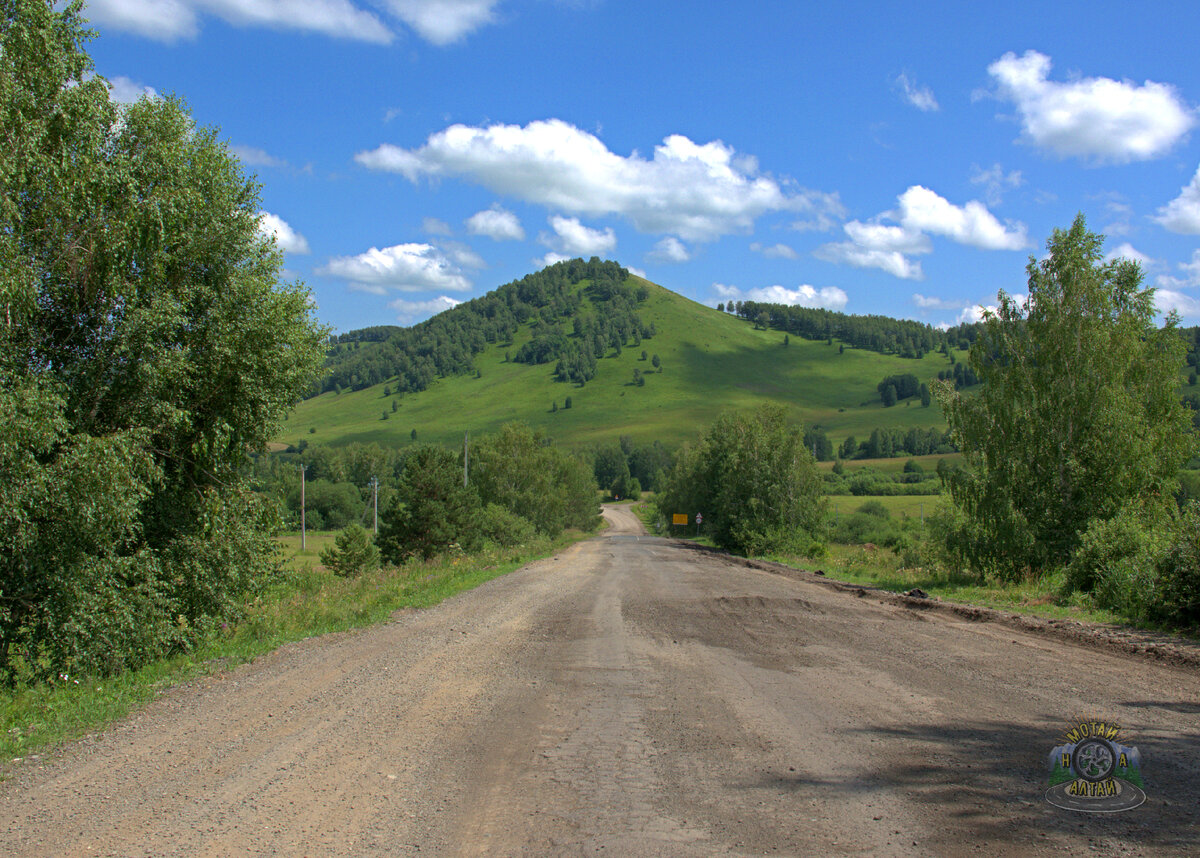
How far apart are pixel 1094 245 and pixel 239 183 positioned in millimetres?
23229

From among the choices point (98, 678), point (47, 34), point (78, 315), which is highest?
point (47, 34)

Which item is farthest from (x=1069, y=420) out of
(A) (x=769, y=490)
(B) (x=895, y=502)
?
(B) (x=895, y=502)

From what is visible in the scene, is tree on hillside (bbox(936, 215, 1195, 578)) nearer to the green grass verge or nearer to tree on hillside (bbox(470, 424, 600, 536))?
the green grass verge

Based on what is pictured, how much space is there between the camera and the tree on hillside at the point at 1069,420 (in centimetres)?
1967

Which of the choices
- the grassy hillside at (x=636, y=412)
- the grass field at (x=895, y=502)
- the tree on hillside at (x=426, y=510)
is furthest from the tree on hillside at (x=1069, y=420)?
the grassy hillside at (x=636, y=412)

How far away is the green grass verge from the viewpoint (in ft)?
23.2

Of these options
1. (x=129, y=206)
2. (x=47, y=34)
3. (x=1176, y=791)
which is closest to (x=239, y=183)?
(x=129, y=206)

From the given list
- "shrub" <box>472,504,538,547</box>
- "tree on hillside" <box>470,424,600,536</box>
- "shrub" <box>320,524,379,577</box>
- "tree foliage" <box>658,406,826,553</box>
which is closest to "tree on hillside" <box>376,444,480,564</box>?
"shrub" <box>472,504,538,547</box>

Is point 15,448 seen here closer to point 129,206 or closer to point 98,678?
point 98,678

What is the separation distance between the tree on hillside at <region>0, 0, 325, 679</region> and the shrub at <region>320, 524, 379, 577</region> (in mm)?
30658

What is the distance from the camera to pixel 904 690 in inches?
309

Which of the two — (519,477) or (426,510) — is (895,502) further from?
(426,510)

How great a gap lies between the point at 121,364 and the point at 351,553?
3481 cm

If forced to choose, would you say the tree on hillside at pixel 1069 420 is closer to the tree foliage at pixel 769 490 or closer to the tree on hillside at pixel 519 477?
the tree foliage at pixel 769 490
